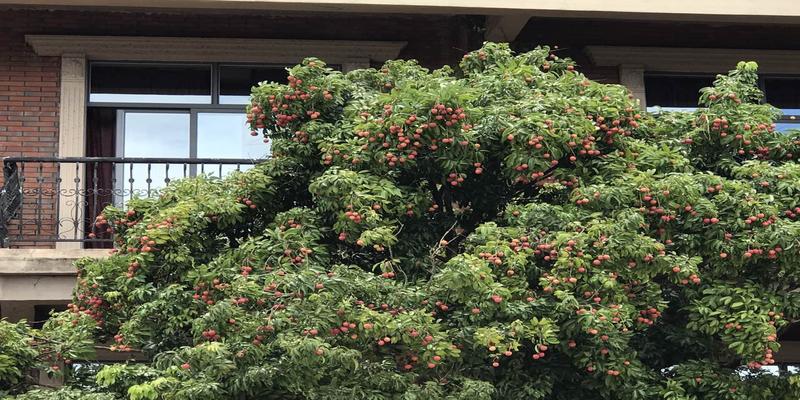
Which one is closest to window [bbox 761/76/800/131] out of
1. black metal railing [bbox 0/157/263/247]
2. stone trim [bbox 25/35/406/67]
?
stone trim [bbox 25/35/406/67]

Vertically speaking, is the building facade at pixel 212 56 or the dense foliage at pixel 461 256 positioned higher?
the building facade at pixel 212 56

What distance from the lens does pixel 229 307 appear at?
7.58 m

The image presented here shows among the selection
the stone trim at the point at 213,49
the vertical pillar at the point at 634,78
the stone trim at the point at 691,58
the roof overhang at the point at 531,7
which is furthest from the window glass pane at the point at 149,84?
the vertical pillar at the point at 634,78

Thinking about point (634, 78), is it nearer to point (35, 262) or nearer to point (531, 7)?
point (531, 7)

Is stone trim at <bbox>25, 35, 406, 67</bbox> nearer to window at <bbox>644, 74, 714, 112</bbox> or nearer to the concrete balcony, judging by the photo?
the concrete balcony

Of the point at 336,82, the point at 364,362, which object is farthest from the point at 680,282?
the point at 336,82

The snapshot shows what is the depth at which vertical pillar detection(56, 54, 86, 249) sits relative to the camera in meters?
12.1

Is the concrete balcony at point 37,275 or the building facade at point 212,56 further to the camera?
the building facade at point 212,56

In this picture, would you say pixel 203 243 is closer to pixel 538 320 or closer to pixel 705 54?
pixel 538 320

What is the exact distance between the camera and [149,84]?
1298cm

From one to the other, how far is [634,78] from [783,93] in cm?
192

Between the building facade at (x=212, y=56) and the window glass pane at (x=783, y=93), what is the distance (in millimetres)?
232

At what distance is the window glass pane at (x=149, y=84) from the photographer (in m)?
12.9

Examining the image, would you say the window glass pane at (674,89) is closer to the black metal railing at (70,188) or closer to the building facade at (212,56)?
the building facade at (212,56)
